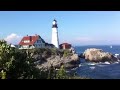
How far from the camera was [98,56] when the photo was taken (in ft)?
13.5

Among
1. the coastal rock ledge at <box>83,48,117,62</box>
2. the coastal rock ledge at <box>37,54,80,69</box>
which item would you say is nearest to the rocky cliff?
the coastal rock ledge at <box>37,54,80,69</box>

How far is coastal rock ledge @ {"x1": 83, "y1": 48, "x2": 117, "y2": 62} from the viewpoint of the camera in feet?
12.1

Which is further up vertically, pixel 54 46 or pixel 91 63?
pixel 54 46

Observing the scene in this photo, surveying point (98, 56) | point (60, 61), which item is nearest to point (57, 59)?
point (60, 61)

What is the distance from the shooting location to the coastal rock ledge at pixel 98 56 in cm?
369

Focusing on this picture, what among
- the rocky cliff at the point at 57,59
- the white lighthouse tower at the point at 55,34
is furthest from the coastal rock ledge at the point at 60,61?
the white lighthouse tower at the point at 55,34

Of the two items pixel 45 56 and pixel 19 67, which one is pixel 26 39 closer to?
pixel 45 56

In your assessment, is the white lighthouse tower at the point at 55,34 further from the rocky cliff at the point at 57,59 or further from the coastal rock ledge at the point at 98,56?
the coastal rock ledge at the point at 98,56

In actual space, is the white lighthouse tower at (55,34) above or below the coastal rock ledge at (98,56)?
above

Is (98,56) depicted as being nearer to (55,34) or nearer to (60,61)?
(60,61)
